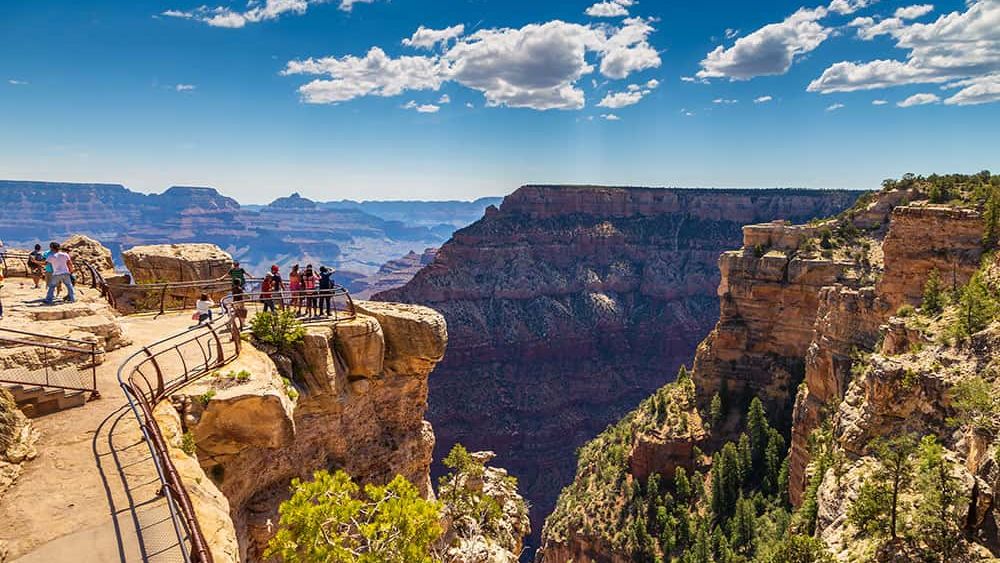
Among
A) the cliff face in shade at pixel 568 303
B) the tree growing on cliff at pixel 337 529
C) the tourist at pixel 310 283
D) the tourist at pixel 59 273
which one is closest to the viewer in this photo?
the tree growing on cliff at pixel 337 529

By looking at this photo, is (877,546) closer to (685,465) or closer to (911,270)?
(911,270)

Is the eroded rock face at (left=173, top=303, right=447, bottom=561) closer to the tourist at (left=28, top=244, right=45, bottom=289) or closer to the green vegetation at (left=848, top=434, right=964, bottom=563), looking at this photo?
the tourist at (left=28, top=244, right=45, bottom=289)

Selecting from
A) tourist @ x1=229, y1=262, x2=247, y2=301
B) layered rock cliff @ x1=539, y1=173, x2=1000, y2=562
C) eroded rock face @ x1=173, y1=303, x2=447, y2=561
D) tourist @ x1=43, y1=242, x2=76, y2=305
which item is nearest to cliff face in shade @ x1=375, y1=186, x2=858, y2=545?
layered rock cliff @ x1=539, y1=173, x2=1000, y2=562

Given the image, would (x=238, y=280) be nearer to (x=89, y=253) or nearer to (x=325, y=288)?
(x=325, y=288)

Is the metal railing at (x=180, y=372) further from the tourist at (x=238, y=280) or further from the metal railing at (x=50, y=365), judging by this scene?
the tourist at (x=238, y=280)

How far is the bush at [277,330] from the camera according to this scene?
18.6 meters

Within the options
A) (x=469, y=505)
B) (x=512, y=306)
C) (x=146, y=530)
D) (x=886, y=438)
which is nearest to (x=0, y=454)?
(x=146, y=530)

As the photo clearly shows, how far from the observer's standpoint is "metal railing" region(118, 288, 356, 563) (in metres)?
8.76

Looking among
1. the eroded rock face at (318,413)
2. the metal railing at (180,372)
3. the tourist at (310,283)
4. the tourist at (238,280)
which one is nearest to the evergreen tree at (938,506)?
the eroded rock face at (318,413)

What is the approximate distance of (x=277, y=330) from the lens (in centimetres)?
1886

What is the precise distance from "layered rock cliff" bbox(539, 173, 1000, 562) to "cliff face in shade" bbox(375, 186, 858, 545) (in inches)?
1522

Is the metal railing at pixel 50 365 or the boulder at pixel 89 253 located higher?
the boulder at pixel 89 253

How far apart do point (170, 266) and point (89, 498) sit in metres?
21.7

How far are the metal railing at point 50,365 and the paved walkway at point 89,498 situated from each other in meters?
0.77
